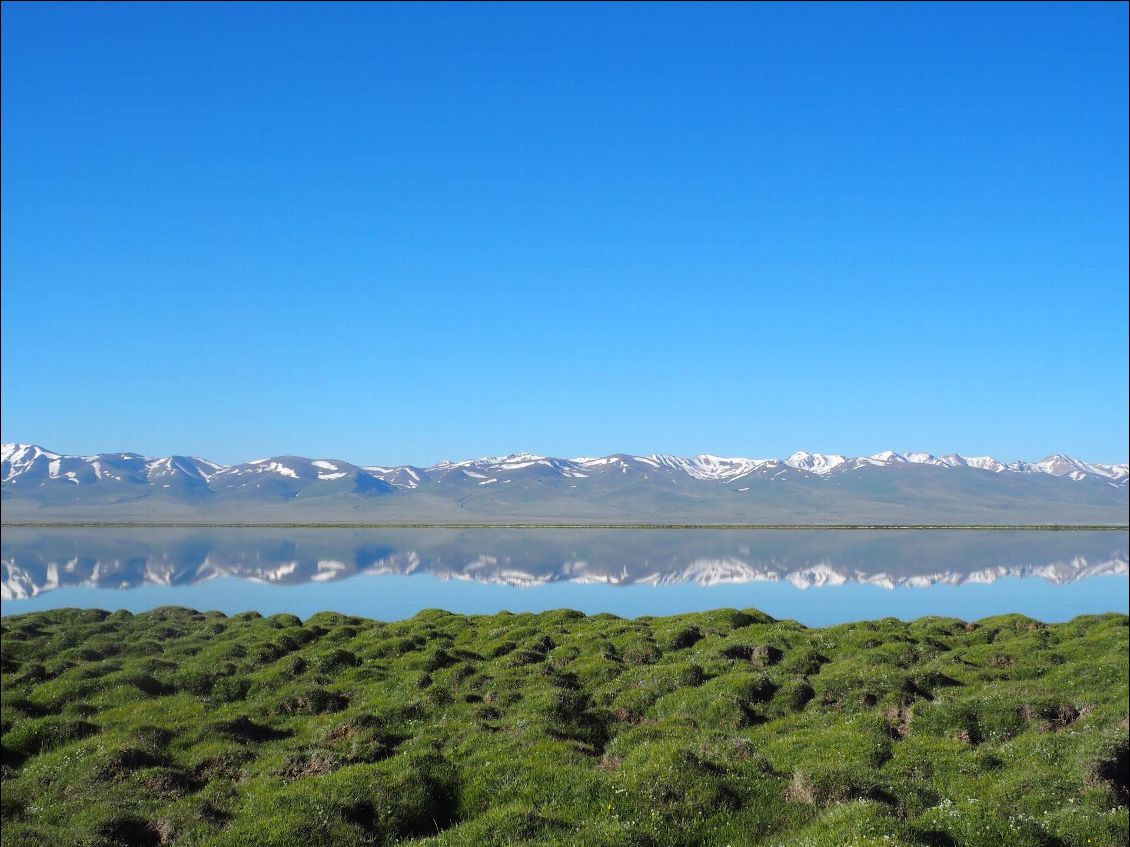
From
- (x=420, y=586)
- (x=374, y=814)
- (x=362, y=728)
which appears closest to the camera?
(x=374, y=814)

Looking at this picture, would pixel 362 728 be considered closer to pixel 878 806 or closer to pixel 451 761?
pixel 451 761

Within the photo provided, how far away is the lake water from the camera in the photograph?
291 ft

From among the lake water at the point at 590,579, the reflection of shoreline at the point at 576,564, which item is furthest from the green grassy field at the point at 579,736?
the reflection of shoreline at the point at 576,564

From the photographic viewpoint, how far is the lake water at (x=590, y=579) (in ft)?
291

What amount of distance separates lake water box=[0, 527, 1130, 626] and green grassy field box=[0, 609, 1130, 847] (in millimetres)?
29735

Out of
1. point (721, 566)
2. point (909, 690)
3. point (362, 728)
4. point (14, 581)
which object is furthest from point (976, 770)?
point (14, 581)

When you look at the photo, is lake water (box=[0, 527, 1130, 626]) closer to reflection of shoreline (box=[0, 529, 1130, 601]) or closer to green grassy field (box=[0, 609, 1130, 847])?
reflection of shoreline (box=[0, 529, 1130, 601])

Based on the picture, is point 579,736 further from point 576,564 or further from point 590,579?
point 576,564

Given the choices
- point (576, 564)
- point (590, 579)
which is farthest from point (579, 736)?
point (576, 564)

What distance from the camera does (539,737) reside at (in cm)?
2817

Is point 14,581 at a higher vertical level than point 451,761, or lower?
lower

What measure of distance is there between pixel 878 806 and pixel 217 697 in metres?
30.2

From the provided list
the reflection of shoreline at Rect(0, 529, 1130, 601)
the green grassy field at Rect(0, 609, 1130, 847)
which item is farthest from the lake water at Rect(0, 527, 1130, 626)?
the green grassy field at Rect(0, 609, 1130, 847)

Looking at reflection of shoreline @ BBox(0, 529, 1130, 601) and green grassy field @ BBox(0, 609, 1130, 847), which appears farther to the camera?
reflection of shoreline @ BBox(0, 529, 1130, 601)
